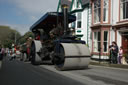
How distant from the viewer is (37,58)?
33.9 feet

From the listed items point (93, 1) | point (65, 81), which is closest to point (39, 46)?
point (65, 81)

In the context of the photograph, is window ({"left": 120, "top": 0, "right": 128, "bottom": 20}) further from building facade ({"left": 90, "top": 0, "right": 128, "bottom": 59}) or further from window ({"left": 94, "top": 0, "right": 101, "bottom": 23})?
window ({"left": 94, "top": 0, "right": 101, "bottom": 23})

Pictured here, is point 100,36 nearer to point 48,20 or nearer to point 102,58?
point 102,58

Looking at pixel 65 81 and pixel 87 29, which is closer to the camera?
pixel 65 81

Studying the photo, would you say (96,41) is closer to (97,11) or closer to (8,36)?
(97,11)

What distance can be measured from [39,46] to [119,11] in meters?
8.82

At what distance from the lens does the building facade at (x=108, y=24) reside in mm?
15852

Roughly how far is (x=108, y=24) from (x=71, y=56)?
33.7 feet

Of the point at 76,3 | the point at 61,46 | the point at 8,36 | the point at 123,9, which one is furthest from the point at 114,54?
the point at 8,36

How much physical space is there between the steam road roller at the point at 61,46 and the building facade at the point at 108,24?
606 centimetres

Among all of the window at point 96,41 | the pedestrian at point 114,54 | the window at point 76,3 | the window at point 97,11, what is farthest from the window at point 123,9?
the window at point 76,3

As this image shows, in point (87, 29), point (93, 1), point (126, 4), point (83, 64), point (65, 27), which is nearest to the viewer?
point (83, 64)

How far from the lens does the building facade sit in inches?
624

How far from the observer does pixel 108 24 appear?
55.6ft
